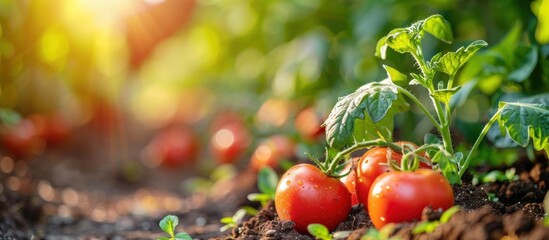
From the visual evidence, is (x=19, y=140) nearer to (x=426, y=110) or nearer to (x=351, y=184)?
(x=351, y=184)

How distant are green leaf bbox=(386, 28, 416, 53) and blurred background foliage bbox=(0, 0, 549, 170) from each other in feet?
1.61

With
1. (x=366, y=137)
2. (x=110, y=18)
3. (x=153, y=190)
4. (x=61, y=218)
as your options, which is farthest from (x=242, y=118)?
(x=366, y=137)

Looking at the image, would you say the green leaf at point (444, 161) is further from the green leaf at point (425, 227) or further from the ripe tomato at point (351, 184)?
the ripe tomato at point (351, 184)

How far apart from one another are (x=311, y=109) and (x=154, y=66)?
3.72 metres

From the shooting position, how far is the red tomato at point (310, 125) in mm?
3258

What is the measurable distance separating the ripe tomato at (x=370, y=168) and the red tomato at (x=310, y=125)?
1373mm

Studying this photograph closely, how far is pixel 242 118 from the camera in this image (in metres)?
4.29

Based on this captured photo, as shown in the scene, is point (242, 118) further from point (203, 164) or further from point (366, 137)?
point (366, 137)

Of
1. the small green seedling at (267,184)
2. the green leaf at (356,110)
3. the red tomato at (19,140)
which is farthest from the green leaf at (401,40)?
the red tomato at (19,140)

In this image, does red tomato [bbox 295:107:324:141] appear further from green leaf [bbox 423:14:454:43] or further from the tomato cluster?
green leaf [bbox 423:14:454:43]

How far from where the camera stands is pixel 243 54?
5176 millimetres

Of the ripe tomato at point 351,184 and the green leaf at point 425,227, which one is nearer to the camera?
the green leaf at point 425,227

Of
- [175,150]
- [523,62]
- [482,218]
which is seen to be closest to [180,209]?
Result: [175,150]

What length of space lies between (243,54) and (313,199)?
3464 mm
